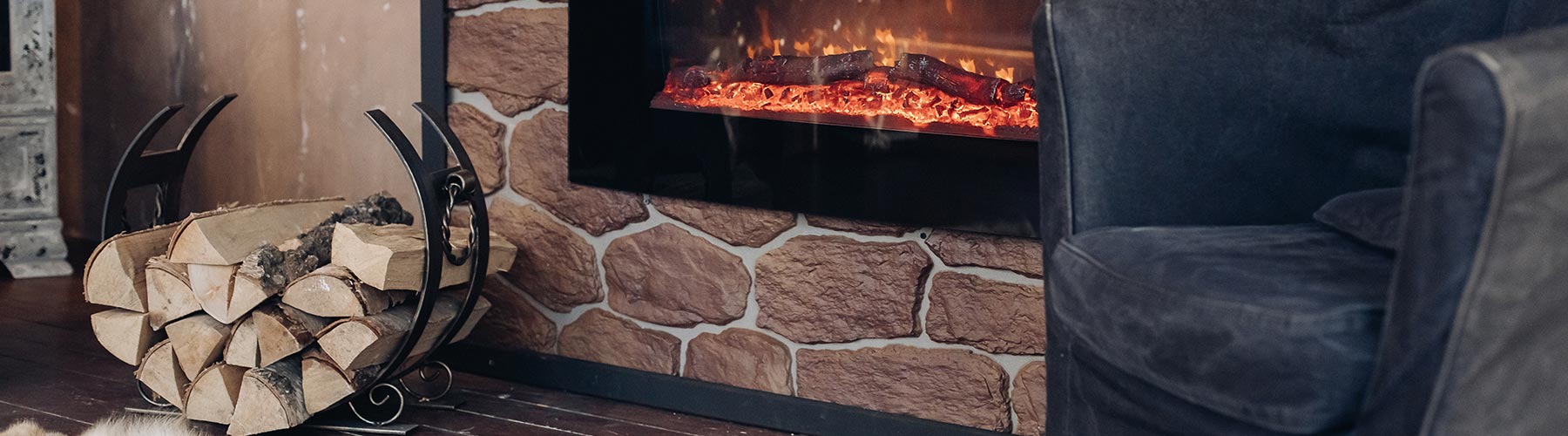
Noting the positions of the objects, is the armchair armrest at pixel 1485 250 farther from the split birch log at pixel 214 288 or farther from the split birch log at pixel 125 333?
the split birch log at pixel 125 333

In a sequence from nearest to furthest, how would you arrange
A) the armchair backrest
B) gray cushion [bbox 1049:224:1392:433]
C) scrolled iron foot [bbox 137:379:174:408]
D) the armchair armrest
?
1. the armchair armrest
2. gray cushion [bbox 1049:224:1392:433]
3. the armchair backrest
4. scrolled iron foot [bbox 137:379:174:408]

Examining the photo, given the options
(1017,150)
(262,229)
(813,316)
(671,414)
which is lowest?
(671,414)

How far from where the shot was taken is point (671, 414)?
6.87 feet

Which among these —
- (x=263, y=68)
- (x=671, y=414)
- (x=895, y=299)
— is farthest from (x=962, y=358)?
(x=263, y=68)

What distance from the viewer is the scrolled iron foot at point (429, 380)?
2088 millimetres

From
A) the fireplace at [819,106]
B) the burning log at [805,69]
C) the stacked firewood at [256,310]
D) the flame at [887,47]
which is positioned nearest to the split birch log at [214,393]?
the stacked firewood at [256,310]

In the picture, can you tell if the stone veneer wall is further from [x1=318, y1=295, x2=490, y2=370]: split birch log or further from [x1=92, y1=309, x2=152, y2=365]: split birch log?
[x1=92, y1=309, x2=152, y2=365]: split birch log

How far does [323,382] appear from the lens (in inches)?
72.9

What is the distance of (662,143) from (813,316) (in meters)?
0.36

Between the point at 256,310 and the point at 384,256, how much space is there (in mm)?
215

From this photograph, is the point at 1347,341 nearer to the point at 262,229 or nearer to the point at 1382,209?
the point at 1382,209

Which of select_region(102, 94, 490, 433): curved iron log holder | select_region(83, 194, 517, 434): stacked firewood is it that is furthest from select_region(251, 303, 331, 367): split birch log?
select_region(102, 94, 490, 433): curved iron log holder

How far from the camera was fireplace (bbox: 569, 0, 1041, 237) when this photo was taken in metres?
1.79

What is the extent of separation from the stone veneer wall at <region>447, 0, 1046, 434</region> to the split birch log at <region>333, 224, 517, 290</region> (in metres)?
0.29
